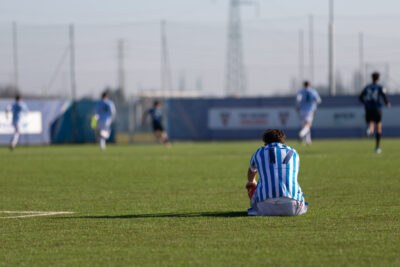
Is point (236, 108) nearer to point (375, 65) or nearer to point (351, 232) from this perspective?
point (375, 65)

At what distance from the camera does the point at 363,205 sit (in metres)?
11.1

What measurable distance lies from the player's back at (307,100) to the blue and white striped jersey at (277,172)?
2201 cm

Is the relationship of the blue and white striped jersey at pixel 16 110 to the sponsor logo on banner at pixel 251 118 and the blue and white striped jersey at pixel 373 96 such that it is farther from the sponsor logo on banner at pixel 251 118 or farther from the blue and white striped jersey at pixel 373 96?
the blue and white striped jersey at pixel 373 96

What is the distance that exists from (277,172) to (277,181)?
10 cm

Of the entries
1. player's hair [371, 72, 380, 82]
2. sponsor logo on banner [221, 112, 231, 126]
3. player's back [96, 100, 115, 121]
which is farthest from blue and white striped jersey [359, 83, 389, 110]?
sponsor logo on banner [221, 112, 231, 126]

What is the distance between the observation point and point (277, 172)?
31.2ft

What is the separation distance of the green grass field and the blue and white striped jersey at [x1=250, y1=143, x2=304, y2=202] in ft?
1.01

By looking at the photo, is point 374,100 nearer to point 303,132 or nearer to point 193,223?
point 303,132

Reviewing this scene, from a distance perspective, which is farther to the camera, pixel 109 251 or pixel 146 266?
pixel 109 251

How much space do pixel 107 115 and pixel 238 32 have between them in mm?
24813

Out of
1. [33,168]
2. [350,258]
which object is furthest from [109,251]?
[33,168]

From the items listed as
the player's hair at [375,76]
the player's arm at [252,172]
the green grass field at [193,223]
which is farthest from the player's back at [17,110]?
the player's arm at [252,172]

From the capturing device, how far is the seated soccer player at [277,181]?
953 centimetres

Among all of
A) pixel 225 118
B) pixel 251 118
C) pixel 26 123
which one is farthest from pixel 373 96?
pixel 26 123
